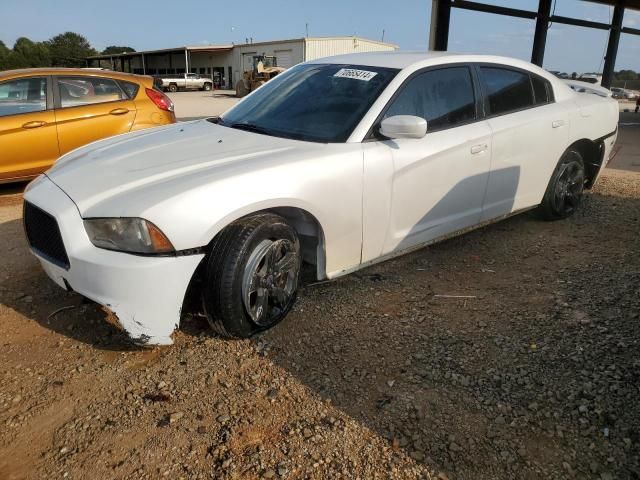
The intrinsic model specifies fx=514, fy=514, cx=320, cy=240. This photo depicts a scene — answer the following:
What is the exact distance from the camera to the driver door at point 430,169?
326 centimetres

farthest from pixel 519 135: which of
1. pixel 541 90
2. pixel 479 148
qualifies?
pixel 541 90

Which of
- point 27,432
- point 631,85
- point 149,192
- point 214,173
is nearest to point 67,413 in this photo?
point 27,432

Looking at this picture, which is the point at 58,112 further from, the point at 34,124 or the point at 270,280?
the point at 270,280

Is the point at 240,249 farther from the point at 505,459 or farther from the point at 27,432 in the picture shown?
the point at 505,459

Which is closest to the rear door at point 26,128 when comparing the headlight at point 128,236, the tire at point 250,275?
the headlight at point 128,236

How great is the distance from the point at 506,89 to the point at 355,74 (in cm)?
142

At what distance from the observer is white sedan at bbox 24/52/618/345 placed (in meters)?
2.53

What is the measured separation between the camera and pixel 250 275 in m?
2.78

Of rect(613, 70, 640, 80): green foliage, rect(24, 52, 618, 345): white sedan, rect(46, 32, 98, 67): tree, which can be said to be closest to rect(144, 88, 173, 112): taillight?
rect(24, 52, 618, 345): white sedan

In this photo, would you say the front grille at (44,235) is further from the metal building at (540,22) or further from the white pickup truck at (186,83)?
the white pickup truck at (186,83)

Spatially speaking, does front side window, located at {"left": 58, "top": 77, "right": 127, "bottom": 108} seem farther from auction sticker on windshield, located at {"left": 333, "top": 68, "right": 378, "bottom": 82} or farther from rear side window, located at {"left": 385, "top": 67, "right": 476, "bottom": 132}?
rear side window, located at {"left": 385, "top": 67, "right": 476, "bottom": 132}

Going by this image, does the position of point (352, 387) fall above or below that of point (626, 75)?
below

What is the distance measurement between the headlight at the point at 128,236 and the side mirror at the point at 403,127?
148 cm

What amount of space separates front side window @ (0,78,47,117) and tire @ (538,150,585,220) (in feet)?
18.6
